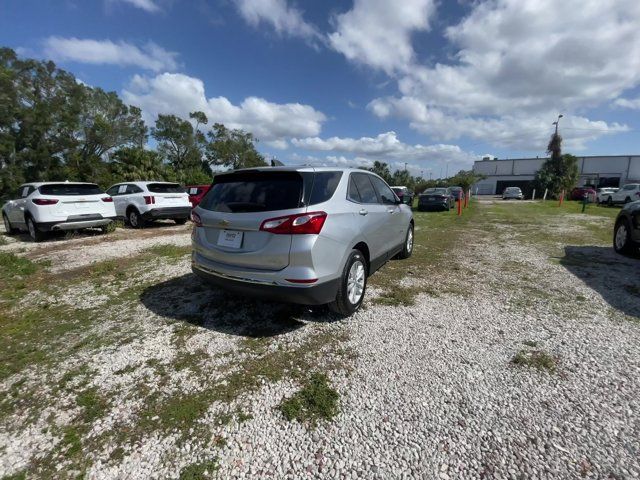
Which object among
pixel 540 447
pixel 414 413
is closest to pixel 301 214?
pixel 414 413

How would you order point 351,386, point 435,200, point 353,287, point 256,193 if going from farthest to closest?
point 435,200 < point 353,287 < point 256,193 < point 351,386

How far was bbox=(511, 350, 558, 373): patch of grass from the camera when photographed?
9.31 feet

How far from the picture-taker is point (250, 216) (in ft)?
10.7

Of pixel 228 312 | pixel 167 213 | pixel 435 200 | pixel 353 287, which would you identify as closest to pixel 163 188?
pixel 167 213

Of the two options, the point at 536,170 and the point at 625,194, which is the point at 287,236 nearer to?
the point at 625,194

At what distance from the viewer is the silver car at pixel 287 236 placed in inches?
122

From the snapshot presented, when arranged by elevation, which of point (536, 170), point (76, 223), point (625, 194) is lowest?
point (76, 223)

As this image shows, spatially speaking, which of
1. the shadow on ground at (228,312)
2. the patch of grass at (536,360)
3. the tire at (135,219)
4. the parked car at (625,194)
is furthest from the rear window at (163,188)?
the parked car at (625,194)

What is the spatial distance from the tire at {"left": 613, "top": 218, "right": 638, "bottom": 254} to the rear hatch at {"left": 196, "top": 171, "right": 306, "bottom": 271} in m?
7.40

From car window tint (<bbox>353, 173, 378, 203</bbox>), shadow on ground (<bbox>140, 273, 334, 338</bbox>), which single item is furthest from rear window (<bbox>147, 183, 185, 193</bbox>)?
car window tint (<bbox>353, 173, 378, 203</bbox>)

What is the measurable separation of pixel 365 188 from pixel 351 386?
8.74ft

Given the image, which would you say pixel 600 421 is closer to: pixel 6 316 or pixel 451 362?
pixel 451 362

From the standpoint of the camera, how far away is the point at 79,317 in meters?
3.89

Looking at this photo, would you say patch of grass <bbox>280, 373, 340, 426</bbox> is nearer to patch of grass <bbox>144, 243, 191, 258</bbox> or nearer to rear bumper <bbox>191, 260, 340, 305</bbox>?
rear bumper <bbox>191, 260, 340, 305</bbox>
